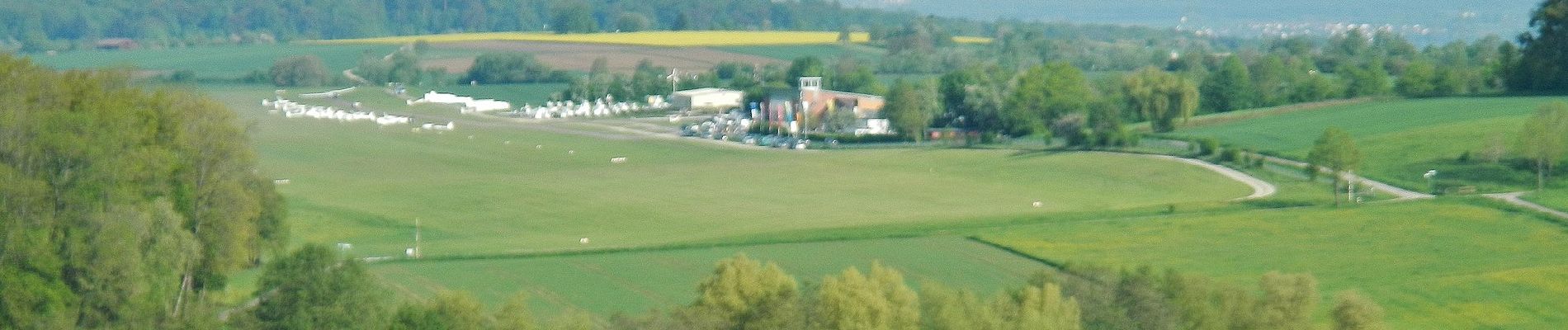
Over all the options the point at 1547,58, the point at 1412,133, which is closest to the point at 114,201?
the point at 1412,133

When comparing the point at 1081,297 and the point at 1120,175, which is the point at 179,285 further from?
the point at 1120,175

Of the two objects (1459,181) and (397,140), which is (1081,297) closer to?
(1459,181)

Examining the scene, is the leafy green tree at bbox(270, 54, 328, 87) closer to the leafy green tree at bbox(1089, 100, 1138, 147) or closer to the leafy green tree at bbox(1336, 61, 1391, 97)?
the leafy green tree at bbox(1089, 100, 1138, 147)

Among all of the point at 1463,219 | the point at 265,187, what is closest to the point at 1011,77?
the point at 1463,219

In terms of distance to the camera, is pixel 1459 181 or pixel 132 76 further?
pixel 1459 181

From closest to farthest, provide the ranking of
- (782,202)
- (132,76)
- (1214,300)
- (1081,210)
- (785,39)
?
(1214,300)
(132,76)
(1081,210)
(782,202)
(785,39)

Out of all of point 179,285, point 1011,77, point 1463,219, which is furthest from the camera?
point 1011,77

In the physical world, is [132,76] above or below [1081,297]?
above
